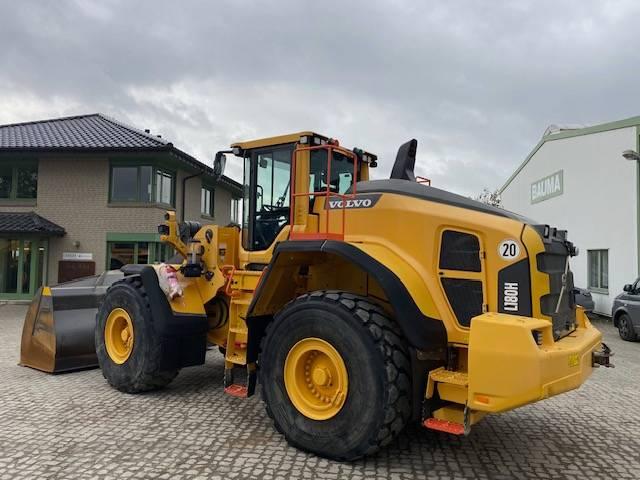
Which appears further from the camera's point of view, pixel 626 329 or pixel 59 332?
pixel 626 329

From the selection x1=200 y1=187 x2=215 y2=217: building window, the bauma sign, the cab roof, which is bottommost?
the cab roof

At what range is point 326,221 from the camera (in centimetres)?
491

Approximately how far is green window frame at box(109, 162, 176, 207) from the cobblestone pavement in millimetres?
10888

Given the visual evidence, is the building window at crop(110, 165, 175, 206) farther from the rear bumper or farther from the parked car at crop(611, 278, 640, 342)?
the rear bumper

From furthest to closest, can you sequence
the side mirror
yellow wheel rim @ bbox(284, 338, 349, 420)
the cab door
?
the side mirror
the cab door
yellow wheel rim @ bbox(284, 338, 349, 420)

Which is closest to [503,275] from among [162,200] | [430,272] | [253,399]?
[430,272]

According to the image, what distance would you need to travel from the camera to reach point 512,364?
3.55 meters

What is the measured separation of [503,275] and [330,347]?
1.44 metres

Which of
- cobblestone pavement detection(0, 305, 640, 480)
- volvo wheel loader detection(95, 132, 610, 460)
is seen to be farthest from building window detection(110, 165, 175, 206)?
volvo wheel loader detection(95, 132, 610, 460)

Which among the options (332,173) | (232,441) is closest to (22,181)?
(332,173)

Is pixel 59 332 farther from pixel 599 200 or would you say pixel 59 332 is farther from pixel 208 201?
pixel 599 200

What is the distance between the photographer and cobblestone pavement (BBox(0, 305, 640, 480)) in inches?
161

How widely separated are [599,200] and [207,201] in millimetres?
14003

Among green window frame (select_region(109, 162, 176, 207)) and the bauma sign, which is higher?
the bauma sign
